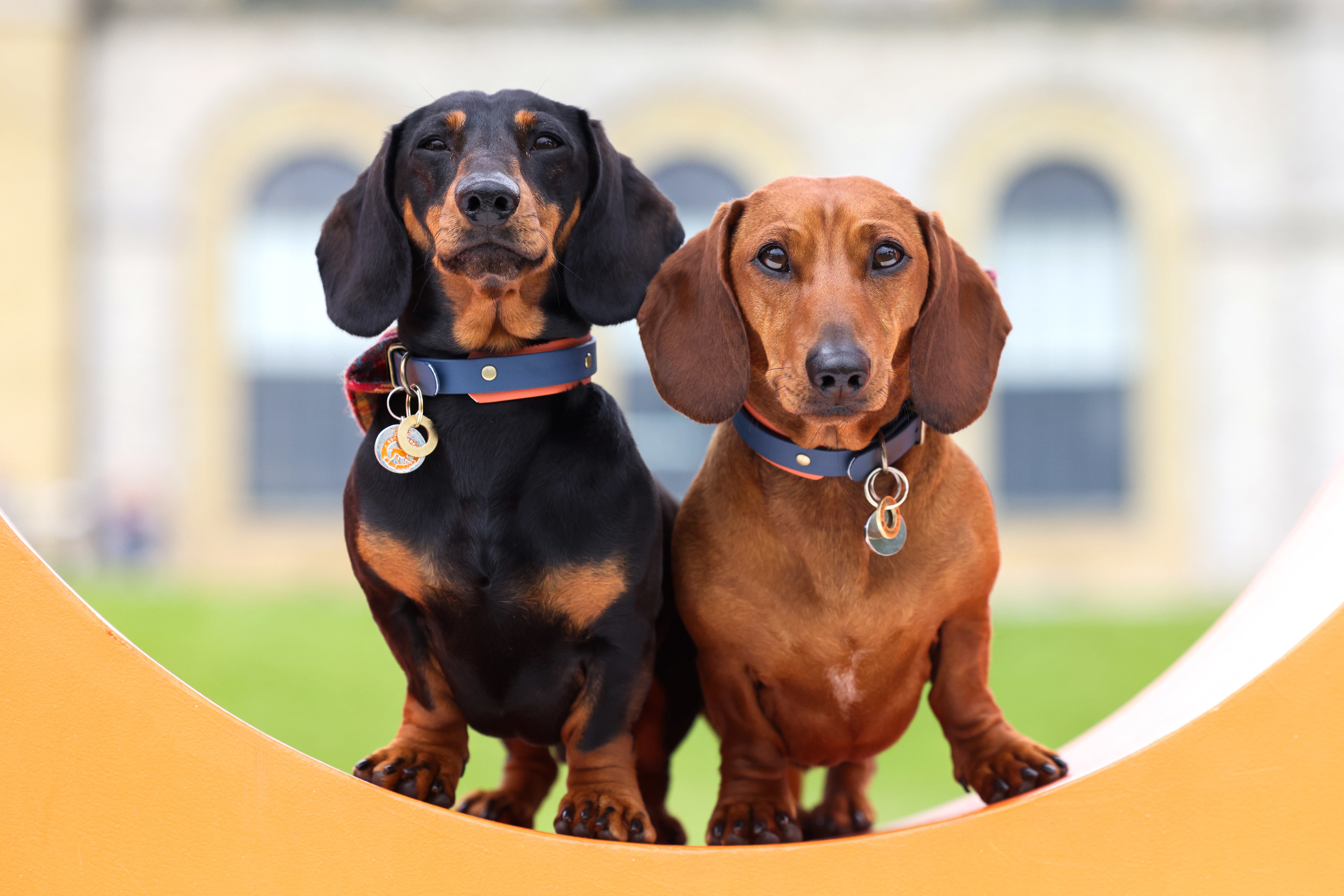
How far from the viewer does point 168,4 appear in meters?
12.1

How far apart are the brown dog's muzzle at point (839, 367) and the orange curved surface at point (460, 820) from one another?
A: 0.59 meters

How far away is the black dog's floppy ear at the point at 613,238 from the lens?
6.02 ft

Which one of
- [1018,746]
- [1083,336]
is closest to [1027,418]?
[1083,336]

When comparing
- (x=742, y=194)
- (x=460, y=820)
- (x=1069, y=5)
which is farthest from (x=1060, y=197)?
(x=460, y=820)

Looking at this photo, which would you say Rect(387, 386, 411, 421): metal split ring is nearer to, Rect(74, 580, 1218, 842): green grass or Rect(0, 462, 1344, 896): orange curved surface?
Rect(0, 462, 1344, 896): orange curved surface

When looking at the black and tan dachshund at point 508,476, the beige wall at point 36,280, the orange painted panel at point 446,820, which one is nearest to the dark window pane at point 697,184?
the beige wall at point 36,280

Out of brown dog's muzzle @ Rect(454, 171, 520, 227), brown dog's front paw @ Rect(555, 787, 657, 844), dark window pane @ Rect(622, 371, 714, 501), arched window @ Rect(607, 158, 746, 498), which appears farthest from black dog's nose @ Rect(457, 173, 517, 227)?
dark window pane @ Rect(622, 371, 714, 501)

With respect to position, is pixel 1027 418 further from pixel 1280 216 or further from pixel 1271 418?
pixel 1280 216

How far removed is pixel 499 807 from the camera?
2.09m

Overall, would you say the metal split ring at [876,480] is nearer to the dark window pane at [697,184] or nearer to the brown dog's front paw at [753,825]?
the brown dog's front paw at [753,825]

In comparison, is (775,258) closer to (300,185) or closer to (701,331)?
(701,331)

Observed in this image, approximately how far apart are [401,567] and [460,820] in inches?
15.8

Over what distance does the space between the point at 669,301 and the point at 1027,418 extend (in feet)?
35.5

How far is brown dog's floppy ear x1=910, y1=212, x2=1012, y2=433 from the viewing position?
5.62ft
